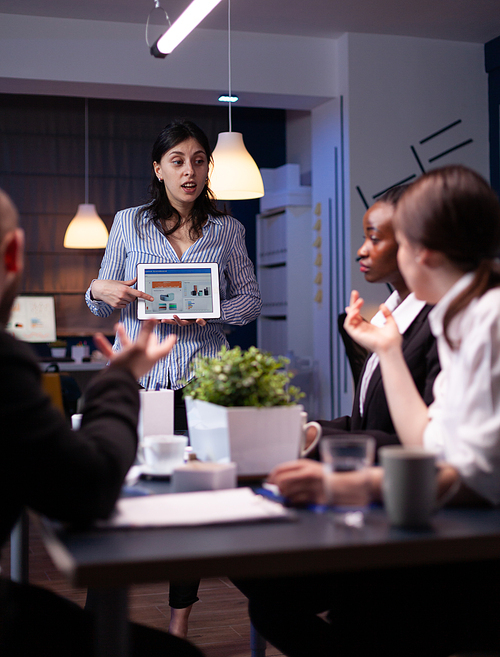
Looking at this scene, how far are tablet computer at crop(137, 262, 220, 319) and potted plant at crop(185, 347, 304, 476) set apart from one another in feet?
4.00

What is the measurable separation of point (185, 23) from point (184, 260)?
118 centimetres

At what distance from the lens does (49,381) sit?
1.60 meters

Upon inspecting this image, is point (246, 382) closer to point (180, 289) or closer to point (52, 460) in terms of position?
point (52, 460)

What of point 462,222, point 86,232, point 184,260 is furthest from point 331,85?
point 462,222

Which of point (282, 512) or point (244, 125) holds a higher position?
point (244, 125)

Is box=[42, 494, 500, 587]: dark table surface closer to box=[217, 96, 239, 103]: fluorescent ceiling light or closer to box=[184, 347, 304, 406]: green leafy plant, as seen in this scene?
box=[184, 347, 304, 406]: green leafy plant

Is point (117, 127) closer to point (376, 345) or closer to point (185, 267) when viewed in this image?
point (185, 267)

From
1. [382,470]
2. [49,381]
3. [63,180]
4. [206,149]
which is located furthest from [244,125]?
[382,470]

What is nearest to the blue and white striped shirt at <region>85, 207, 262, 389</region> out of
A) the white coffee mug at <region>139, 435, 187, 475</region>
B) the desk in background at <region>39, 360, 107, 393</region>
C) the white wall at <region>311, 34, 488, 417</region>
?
the white coffee mug at <region>139, 435, 187, 475</region>

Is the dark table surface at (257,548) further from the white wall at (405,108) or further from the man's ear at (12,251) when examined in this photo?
the white wall at (405,108)

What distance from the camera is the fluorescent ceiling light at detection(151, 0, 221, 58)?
2843mm

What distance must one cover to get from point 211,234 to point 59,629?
1.76 m

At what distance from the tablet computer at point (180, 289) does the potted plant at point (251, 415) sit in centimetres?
122

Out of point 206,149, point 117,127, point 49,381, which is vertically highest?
point 117,127
